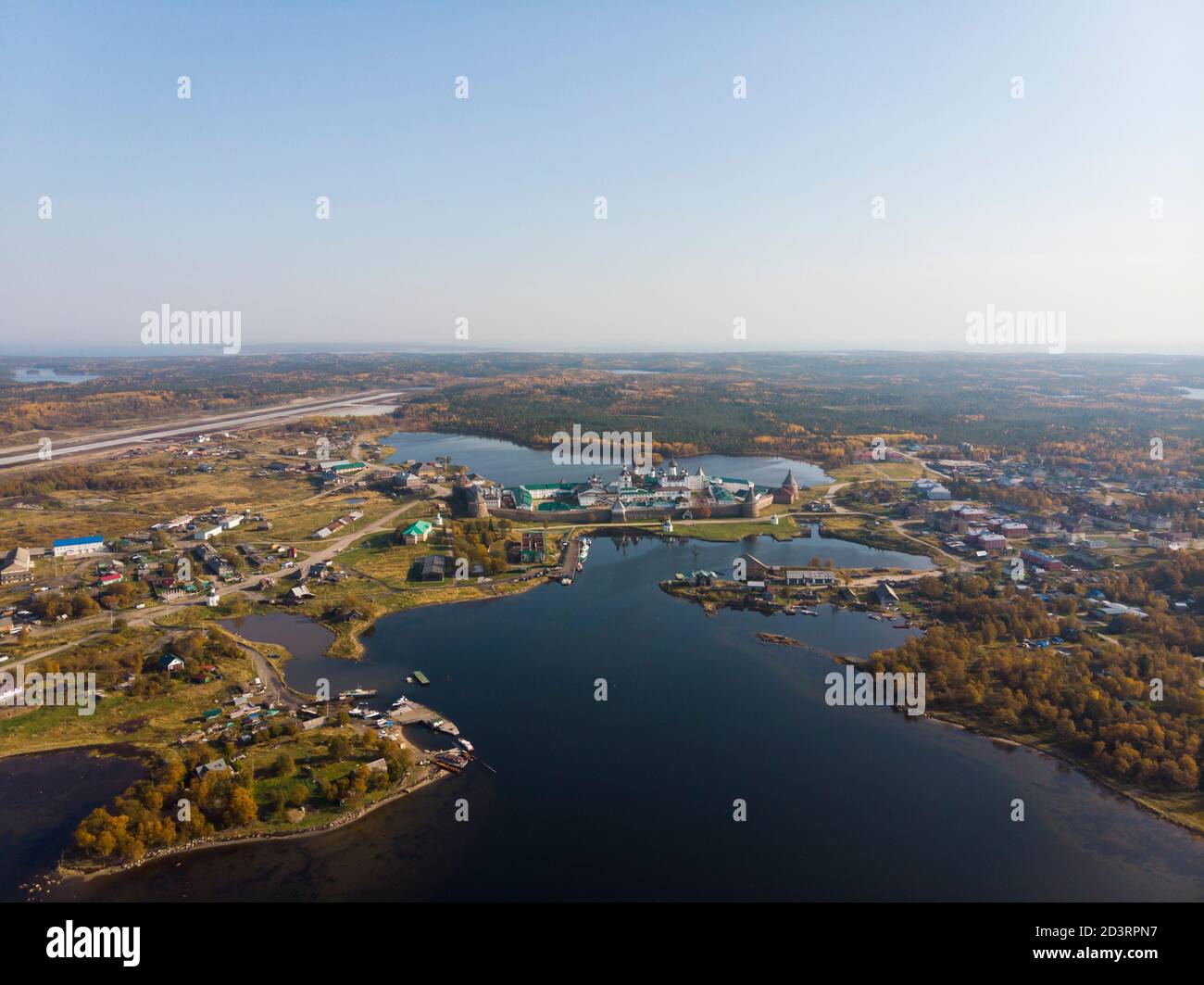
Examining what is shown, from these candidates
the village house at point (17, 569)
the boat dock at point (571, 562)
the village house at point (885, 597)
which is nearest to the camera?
the village house at point (885, 597)

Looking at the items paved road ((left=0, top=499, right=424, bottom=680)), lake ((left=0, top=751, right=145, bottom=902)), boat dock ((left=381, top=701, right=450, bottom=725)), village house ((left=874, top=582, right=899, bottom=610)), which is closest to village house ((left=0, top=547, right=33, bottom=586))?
paved road ((left=0, top=499, right=424, bottom=680))

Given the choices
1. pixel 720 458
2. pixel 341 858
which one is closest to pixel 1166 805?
pixel 341 858

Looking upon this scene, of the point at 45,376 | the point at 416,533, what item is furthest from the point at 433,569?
the point at 45,376

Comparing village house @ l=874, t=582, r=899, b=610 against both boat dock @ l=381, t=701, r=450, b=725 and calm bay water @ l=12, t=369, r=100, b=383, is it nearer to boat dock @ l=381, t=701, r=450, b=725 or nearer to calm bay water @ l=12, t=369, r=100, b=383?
boat dock @ l=381, t=701, r=450, b=725

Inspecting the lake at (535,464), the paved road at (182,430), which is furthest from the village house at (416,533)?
the paved road at (182,430)

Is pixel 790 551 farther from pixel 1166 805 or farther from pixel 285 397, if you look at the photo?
pixel 285 397

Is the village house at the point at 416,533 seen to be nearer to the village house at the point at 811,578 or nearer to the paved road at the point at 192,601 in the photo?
the paved road at the point at 192,601
